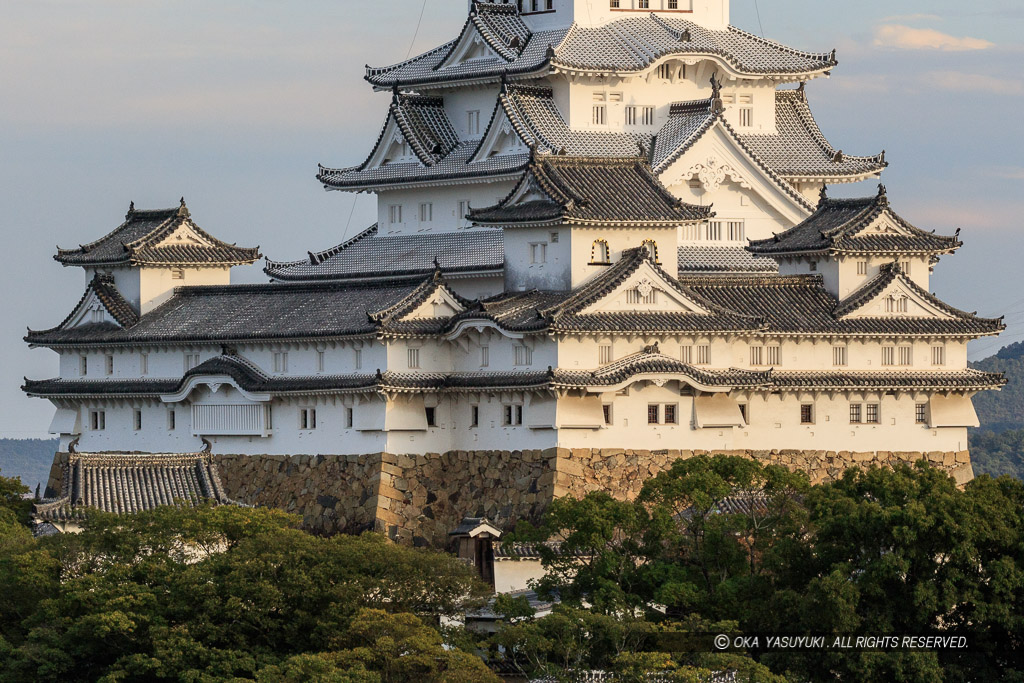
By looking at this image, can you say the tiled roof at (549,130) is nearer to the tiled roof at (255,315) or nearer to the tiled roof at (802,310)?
the tiled roof at (802,310)

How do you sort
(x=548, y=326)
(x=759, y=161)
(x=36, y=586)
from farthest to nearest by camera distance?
1. (x=759, y=161)
2. (x=548, y=326)
3. (x=36, y=586)

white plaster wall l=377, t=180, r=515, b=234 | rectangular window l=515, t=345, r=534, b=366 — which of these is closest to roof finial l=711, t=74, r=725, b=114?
white plaster wall l=377, t=180, r=515, b=234

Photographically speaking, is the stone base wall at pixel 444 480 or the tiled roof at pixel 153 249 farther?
the tiled roof at pixel 153 249

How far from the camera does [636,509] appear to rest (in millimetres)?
54094

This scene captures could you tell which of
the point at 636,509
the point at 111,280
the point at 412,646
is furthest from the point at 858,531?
the point at 111,280

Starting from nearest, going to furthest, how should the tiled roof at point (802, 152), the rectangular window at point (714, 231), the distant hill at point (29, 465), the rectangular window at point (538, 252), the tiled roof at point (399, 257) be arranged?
the rectangular window at point (538, 252) → the tiled roof at point (399, 257) → the rectangular window at point (714, 231) → the tiled roof at point (802, 152) → the distant hill at point (29, 465)

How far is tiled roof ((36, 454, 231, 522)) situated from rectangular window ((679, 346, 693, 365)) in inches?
465

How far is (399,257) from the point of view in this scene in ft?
244

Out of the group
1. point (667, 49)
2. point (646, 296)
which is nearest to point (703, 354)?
point (646, 296)

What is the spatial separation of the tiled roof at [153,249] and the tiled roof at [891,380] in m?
16.9

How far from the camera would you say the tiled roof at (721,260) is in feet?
235

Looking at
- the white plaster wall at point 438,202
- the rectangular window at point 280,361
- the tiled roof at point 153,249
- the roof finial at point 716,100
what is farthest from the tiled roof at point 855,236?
the tiled roof at point 153,249

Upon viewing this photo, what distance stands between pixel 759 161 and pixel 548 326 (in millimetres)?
14196

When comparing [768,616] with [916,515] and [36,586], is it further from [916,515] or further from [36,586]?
[36,586]
